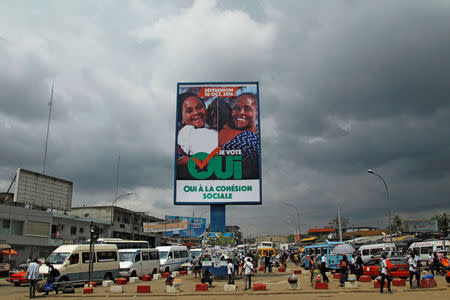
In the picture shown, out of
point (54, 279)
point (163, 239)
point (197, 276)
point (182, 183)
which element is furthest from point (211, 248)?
point (163, 239)

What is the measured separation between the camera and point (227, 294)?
18328 millimetres

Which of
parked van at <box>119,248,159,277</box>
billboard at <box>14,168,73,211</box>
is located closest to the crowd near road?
parked van at <box>119,248,159,277</box>

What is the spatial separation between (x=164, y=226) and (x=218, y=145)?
34061 mm

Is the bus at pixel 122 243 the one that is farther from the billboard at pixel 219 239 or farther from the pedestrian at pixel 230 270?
the pedestrian at pixel 230 270

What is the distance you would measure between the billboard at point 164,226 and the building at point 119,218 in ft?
11.8

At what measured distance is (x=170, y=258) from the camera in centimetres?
3338

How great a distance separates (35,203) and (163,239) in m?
44.1

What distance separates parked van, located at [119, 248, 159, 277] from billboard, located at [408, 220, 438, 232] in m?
64.2

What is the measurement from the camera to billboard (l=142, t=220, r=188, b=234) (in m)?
60.4

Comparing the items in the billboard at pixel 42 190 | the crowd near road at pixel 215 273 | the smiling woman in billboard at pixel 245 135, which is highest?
the smiling woman in billboard at pixel 245 135

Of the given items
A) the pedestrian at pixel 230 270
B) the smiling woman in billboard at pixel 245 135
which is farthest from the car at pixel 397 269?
the smiling woman in billboard at pixel 245 135

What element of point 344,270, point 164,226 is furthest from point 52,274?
point 164,226

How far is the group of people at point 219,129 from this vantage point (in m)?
31.1

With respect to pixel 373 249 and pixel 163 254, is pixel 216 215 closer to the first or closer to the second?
pixel 163 254
